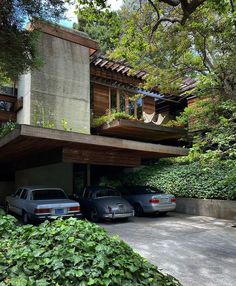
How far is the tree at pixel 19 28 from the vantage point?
760 cm

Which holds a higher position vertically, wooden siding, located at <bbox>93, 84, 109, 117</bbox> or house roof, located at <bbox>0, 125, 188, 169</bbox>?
wooden siding, located at <bbox>93, 84, 109, 117</bbox>

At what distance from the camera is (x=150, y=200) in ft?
46.3

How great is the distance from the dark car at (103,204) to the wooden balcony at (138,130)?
14.5 ft

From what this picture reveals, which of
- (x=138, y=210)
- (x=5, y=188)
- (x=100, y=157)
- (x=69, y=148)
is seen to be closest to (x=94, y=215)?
(x=138, y=210)

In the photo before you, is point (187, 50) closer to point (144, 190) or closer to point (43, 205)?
point (144, 190)

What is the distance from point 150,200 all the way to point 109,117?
18.8 feet

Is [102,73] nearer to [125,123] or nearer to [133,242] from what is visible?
[125,123]

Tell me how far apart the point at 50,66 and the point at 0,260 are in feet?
47.7

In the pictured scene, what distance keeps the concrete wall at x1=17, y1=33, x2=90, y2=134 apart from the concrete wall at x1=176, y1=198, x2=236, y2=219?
6.64 metres

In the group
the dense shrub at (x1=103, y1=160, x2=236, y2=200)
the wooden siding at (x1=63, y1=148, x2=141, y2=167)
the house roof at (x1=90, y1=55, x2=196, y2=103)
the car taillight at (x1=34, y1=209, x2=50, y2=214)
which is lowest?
the car taillight at (x1=34, y1=209, x2=50, y2=214)

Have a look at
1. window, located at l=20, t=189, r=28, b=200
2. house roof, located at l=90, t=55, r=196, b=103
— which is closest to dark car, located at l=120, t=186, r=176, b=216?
window, located at l=20, t=189, r=28, b=200

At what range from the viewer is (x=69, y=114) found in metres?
17.6

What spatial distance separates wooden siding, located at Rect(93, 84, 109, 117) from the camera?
19703mm

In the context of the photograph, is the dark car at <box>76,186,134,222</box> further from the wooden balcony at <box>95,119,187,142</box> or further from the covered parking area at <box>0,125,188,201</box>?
the wooden balcony at <box>95,119,187,142</box>
